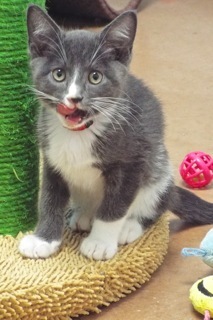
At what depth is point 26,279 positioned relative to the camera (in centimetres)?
164

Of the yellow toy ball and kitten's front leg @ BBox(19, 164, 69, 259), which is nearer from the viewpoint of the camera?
the yellow toy ball

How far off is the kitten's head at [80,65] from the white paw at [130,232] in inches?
13.2

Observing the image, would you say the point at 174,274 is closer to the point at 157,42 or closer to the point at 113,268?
the point at 113,268

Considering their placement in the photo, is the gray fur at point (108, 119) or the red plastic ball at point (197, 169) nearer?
the gray fur at point (108, 119)

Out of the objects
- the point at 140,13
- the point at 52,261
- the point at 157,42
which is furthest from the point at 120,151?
the point at 140,13

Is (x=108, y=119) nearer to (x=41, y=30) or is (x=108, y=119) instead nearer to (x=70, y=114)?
(x=70, y=114)

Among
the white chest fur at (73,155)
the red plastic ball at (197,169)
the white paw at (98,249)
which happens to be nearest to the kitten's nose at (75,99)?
the white chest fur at (73,155)

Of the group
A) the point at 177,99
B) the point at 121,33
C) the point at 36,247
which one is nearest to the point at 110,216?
the point at 36,247

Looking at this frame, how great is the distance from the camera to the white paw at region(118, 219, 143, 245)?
186 centimetres

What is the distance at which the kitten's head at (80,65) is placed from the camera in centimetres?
160

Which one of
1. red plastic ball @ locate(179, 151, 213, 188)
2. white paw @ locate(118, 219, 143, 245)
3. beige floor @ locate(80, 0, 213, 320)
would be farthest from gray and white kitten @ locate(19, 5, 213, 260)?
red plastic ball @ locate(179, 151, 213, 188)

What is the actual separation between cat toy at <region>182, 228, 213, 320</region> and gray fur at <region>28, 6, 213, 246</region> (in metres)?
0.21

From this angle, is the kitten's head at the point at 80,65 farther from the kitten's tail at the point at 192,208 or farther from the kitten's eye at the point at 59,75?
the kitten's tail at the point at 192,208

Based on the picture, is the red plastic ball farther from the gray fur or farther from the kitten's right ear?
the kitten's right ear
